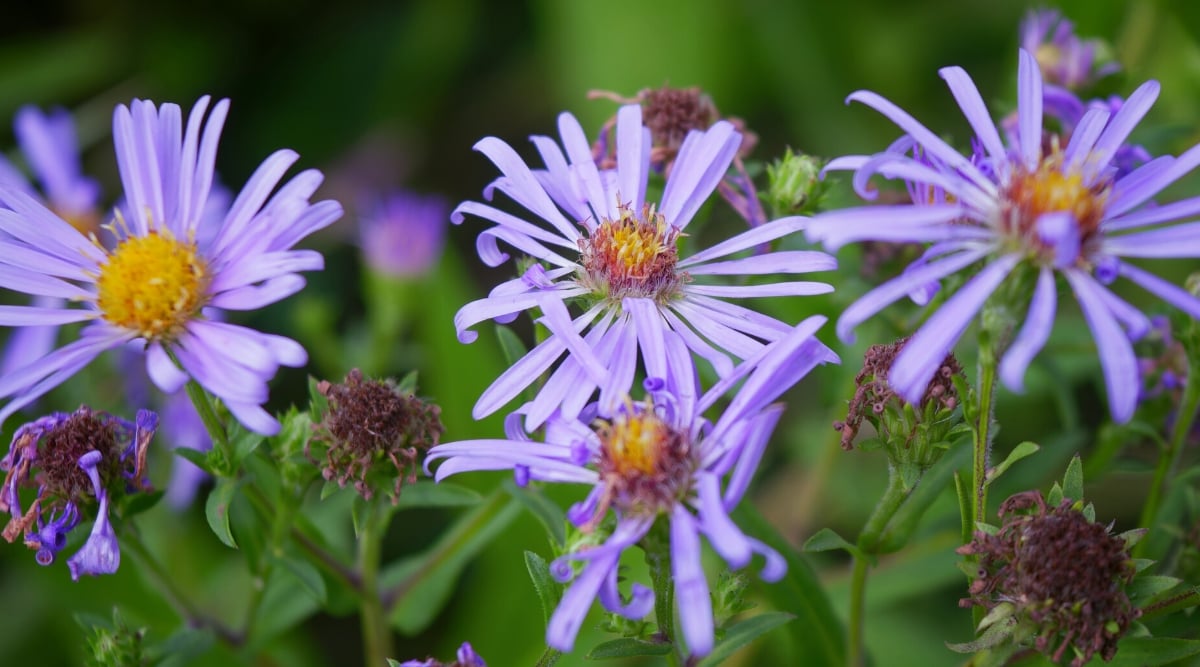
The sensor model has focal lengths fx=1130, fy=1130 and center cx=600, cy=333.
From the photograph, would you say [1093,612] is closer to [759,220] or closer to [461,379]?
[759,220]

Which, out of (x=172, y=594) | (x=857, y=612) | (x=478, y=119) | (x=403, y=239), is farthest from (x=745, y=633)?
(x=478, y=119)

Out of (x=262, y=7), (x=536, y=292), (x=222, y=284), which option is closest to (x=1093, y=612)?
(x=536, y=292)

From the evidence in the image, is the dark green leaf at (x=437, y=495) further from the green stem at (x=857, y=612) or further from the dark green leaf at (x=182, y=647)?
the green stem at (x=857, y=612)

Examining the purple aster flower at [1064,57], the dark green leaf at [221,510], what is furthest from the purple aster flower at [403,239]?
the purple aster flower at [1064,57]

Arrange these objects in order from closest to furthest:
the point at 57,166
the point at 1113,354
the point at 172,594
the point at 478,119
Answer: the point at 1113,354 < the point at 172,594 < the point at 57,166 < the point at 478,119

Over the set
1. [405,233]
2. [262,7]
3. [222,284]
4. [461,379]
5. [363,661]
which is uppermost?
[262,7]

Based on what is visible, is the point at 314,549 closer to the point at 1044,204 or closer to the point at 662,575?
the point at 662,575

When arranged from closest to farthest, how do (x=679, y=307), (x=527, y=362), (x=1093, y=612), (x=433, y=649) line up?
(x=1093, y=612) → (x=527, y=362) → (x=679, y=307) → (x=433, y=649)
